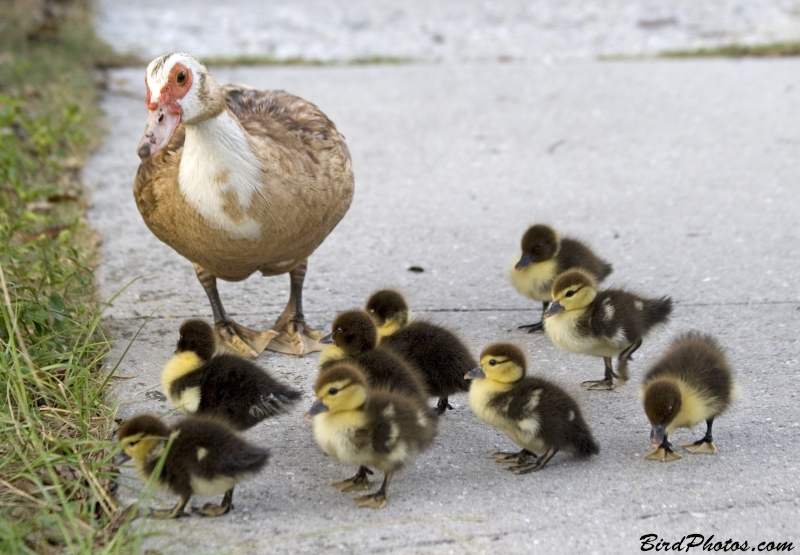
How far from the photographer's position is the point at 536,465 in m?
3.58

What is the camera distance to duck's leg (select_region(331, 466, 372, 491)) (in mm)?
3455

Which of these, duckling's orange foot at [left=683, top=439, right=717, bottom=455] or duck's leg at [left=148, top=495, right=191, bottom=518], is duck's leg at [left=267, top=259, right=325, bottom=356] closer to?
duck's leg at [left=148, top=495, right=191, bottom=518]

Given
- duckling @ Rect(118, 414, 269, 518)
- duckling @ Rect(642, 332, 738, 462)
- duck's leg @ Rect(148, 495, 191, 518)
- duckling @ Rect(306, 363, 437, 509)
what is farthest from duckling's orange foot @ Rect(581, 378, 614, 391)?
duck's leg @ Rect(148, 495, 191, 518)

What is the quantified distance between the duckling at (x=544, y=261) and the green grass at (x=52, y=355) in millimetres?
1994

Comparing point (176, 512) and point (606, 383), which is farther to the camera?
point (606, 383)

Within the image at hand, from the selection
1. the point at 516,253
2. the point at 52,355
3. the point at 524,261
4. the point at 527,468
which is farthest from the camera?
the point at 516,253

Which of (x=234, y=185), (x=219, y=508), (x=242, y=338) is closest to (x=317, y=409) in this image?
(x=219, y=508)

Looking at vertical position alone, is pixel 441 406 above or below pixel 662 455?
below

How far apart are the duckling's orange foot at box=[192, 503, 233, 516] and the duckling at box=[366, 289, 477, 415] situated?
0.99 metres

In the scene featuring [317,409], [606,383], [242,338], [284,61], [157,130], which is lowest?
[242,338]

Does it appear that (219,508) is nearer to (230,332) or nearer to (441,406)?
(441,406)

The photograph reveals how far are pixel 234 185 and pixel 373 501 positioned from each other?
1.46 metres

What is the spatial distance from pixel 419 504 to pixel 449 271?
2300 mm

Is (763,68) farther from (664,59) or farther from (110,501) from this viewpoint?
(110,501)
